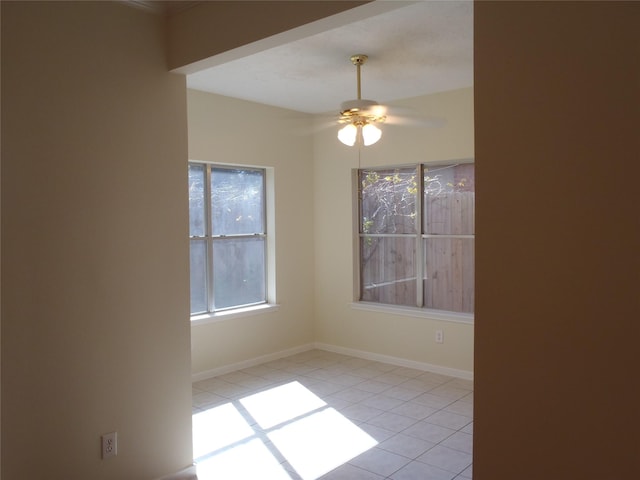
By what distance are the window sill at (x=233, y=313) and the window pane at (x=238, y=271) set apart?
0.29ft

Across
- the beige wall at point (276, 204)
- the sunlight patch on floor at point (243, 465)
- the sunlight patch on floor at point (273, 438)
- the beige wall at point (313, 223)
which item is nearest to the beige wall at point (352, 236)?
the beige wall at point (313, 223)

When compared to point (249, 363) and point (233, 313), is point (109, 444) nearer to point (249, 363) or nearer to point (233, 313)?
point (233, 313)

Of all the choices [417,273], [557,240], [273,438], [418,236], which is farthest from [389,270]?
[557,240]

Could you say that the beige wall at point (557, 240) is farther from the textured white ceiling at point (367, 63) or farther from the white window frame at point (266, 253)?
the white window frame at point (266, 253)

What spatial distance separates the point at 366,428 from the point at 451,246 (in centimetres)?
200

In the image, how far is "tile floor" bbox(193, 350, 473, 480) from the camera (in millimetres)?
3037

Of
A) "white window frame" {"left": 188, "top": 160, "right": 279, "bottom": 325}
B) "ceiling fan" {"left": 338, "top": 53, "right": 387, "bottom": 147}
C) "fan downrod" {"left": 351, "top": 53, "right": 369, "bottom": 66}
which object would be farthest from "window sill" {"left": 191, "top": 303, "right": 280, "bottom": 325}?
"fan downrod" {"left": 351, "top": 53, "right": 369, "bottom": 66}

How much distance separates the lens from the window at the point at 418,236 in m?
4.78

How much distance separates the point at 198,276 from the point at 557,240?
3.69 metres

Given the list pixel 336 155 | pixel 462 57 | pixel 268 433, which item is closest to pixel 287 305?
pixel 336 155

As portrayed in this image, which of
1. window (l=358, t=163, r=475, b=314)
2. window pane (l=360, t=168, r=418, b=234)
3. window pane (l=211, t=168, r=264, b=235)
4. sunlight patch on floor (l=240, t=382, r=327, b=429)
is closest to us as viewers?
sunlight patch on floor (l=240, t=382, r=327, b=429)

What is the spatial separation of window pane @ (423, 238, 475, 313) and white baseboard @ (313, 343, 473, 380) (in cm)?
56

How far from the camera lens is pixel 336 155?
5.56 m

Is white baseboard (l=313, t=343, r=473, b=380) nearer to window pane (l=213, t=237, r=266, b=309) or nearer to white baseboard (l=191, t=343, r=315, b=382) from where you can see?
white baseboard (l=191, t=343, r=315, b=382)
